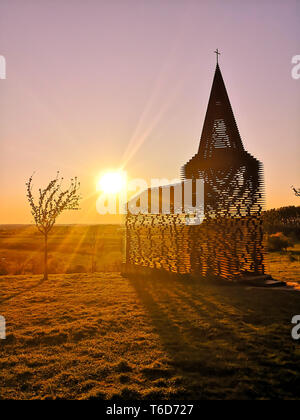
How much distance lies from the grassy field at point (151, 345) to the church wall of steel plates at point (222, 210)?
1.70 meters

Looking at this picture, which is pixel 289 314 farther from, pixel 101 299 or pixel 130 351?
pixel 101 299

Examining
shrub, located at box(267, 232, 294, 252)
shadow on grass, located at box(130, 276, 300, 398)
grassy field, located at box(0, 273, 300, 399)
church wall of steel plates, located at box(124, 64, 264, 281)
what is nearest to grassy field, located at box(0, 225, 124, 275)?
church wall of steel plates, located at box(124, 64, 264, 281)

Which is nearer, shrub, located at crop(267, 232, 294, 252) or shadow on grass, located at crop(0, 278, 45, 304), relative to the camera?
shadow on grass, located at crop(0, 278, 45, 304)

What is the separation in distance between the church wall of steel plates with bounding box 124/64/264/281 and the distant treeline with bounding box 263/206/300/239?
2254 centimetres

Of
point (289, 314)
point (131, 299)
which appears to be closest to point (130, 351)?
point (131, 299)

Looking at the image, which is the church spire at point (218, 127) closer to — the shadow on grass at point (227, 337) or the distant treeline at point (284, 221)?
the shadow on grass at point (227, 337)

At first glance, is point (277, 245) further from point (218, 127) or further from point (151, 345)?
point (151, 345)

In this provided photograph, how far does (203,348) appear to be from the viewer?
528cm

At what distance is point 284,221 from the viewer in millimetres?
39219

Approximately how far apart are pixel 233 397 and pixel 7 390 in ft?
10.4

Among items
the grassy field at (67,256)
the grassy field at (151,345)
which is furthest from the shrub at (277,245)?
the grassy field at (151,345)

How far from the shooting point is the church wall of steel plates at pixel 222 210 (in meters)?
11.0

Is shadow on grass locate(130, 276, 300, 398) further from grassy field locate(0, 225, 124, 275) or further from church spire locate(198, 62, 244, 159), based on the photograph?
grassy field locate(0, 225, 124, 275)

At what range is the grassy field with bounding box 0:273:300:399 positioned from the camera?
4027 mm
